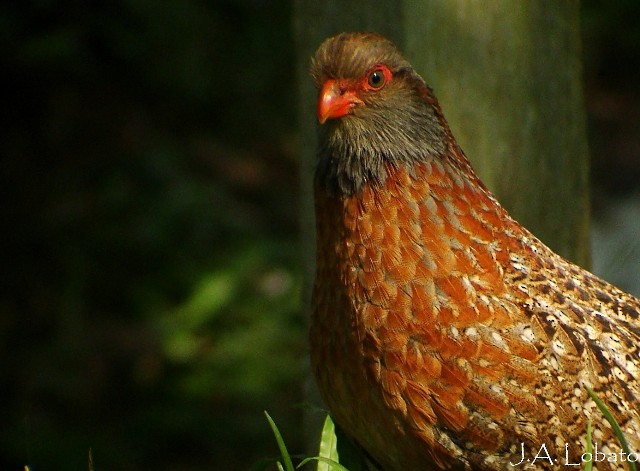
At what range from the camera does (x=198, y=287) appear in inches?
286

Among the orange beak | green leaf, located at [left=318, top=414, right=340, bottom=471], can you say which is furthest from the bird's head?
green leaf, located at [left=318, top=414, right=340, bottom=471]

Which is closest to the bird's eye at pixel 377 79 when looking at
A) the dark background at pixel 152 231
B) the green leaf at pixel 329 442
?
the green leaf at pixel 329 442

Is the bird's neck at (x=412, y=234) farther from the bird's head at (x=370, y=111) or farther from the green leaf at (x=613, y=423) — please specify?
the green leaf at (x=613, y=423)

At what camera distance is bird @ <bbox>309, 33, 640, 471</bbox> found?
3287 millimetres

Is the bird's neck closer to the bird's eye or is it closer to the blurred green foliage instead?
the bird's eye

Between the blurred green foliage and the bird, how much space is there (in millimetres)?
3416

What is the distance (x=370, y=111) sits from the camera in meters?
3.58

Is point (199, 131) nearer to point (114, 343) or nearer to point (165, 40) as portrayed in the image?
point (165, 40)

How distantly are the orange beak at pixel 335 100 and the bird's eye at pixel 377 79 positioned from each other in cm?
7

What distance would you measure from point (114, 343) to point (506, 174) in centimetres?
393

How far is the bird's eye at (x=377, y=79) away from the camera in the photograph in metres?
3.54

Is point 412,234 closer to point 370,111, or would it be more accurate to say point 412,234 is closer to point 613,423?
point 370,111

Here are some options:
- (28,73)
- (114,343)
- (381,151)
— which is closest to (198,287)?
(114,343)

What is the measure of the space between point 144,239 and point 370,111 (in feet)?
13.5
